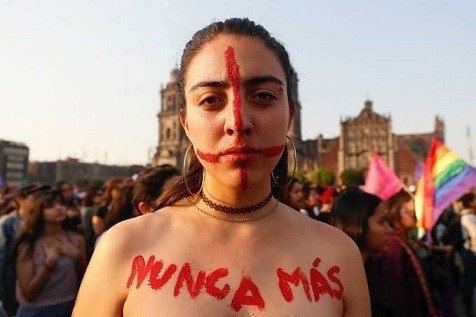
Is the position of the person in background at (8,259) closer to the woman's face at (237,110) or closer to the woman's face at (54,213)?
the woman's face at (54,213)

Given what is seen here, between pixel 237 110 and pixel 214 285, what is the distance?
529 millimetres

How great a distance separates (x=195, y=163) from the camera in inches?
74.8

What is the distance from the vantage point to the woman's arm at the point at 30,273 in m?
4.46

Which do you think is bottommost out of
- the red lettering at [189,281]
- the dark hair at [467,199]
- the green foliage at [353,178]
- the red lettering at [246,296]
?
the red lettering at [246,296]

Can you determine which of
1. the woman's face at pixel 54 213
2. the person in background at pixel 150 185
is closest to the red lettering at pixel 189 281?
the person in background at pixel 150 185

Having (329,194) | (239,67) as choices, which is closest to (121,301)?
(239,67)

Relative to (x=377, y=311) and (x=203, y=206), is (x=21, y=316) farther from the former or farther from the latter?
(x=203, y=206)

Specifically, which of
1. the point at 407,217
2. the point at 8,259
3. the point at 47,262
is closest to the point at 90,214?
the point at 8,259

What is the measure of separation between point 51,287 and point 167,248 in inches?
137

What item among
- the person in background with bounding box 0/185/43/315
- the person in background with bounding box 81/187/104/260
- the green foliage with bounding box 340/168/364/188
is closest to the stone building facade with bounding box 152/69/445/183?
the green foliage with bounding box 340/168/364/188

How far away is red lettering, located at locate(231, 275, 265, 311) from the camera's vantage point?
148 centimetres

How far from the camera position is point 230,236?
5.27 feet

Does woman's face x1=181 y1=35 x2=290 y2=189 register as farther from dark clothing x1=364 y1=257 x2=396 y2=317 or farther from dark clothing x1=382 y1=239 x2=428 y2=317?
dark clothing x1=382 y1=239 x2=428 y2=317

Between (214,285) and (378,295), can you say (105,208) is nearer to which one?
(378,295)
